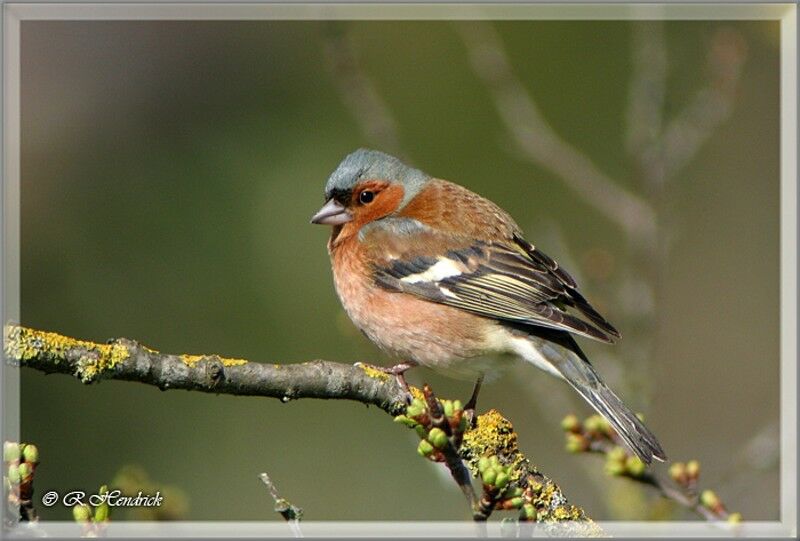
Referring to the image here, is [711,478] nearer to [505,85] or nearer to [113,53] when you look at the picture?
[505,85]

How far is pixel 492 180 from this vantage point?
5.87 metres

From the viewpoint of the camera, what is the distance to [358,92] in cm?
551

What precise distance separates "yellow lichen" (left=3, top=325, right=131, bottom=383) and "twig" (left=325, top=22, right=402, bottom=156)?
2769 mm

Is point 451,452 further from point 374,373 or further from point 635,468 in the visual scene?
point 374,373

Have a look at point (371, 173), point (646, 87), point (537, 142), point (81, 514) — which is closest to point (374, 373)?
point (81, 514)

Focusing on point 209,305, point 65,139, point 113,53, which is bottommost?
point 209,305

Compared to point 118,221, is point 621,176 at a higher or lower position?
higher

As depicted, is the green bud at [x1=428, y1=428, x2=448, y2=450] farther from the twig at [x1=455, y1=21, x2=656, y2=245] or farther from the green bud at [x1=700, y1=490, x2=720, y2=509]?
the twig at [x1=455, y1=21, x2=656, y2=245]

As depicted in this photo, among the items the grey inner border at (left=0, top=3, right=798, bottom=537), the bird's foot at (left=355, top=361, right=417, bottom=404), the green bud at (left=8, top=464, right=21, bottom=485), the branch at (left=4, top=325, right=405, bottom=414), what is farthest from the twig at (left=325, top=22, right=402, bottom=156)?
the green bud at (left=8, top=464, right=21, bottom=485)

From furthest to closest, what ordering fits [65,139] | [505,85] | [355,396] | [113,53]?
[505,85]
[65,139]
[113,53]
[355,396]

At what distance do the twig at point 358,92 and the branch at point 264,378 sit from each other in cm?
207

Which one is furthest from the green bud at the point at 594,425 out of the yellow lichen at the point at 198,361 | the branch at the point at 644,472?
the yellow lichen at the point at 198,361
